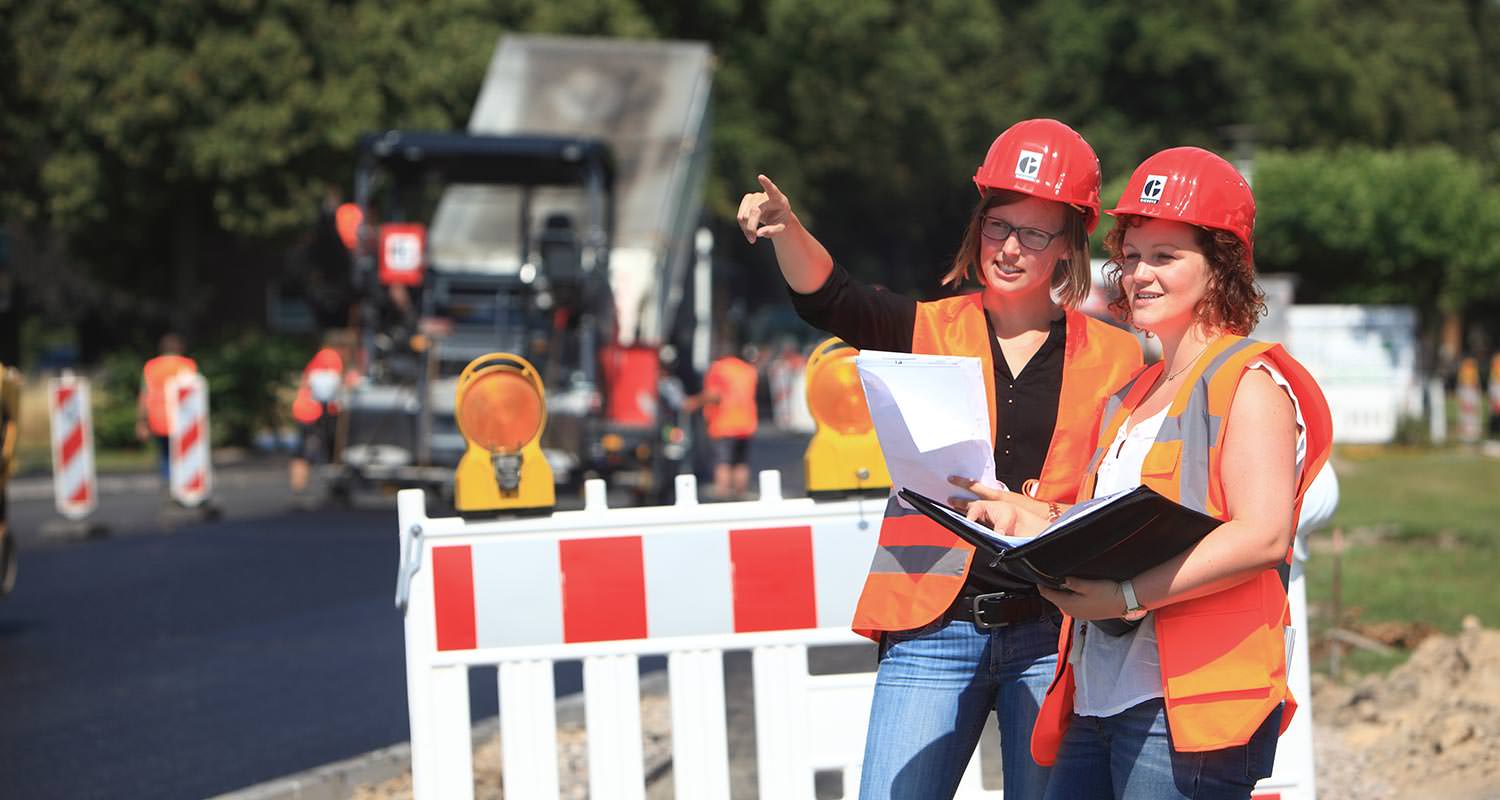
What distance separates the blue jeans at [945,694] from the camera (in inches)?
141

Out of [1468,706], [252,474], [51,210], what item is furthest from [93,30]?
[1468,706]

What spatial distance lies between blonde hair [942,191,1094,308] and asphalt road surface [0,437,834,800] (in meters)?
4.32

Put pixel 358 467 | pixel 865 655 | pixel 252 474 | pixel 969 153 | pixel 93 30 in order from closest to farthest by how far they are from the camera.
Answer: pixel 865 655
pixel 358 467
pixel 252 474
pixel 93 30
pixel 969 153

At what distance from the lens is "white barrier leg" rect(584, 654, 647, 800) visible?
14.8ft

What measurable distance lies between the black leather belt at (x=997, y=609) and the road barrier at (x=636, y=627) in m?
0.97

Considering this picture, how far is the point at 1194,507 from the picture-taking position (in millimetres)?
2947

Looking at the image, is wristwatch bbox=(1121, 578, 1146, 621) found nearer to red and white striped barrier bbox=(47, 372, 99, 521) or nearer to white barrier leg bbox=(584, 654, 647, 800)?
white barrier leg bbox=(584, 654, 647, 800)

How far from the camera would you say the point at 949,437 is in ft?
10.6

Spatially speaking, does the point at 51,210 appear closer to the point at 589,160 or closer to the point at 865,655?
the point at 589,160

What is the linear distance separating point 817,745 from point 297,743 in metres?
3.80

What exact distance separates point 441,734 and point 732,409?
1455 centimetres

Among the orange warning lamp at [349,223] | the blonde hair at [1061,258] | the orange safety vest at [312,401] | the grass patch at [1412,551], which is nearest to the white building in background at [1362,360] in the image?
the grass patch at [1412,551]

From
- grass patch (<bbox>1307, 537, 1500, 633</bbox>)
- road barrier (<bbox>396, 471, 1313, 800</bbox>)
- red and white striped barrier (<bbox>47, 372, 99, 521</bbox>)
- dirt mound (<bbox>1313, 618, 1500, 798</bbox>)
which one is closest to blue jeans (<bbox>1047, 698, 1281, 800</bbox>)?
road barrier (<bbox>396, 471, 1313, 800</bbox>)

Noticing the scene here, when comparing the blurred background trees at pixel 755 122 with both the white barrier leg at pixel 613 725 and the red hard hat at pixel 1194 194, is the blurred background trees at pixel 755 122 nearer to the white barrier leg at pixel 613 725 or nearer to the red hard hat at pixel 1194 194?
the white barrier leg at pixel 613 725
